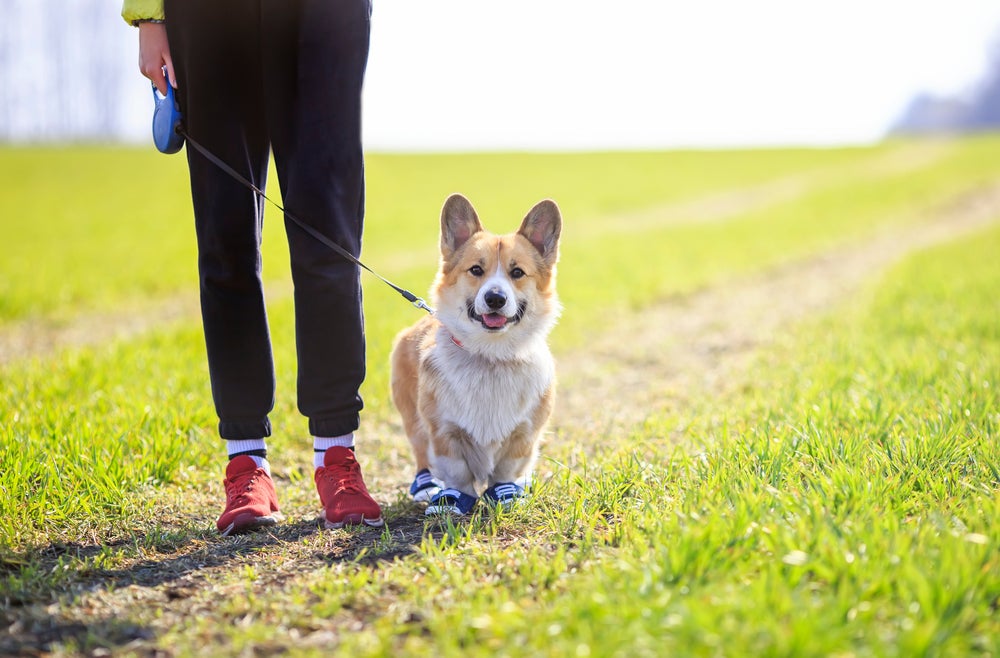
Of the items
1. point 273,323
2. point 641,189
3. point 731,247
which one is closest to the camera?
point 273,323

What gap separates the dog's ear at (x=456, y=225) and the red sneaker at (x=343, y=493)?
1.06 metres

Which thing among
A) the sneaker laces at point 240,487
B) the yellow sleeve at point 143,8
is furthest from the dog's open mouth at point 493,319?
the yellow sleeve at point 143,8

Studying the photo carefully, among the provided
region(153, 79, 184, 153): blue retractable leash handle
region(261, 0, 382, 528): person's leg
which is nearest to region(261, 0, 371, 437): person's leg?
region(261, 0, 382, 528): person's leg

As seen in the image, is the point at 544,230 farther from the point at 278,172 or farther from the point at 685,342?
the point at 685,342

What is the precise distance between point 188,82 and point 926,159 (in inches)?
1810

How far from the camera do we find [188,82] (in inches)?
114

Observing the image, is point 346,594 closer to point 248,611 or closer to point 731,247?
point 248,611

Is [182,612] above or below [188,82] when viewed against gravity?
below

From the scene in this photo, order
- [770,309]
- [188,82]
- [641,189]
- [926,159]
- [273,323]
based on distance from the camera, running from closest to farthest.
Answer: [188,82]
[273,323]
[770,309]
[641,189]
[926,159]

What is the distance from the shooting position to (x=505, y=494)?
126 inches

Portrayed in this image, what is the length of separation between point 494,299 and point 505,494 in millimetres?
819

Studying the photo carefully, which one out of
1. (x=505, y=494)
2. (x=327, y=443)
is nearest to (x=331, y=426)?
(x=327, y=443)

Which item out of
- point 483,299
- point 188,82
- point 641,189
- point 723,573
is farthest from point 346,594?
point 641,189

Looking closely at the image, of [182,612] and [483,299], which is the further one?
[483,299]
